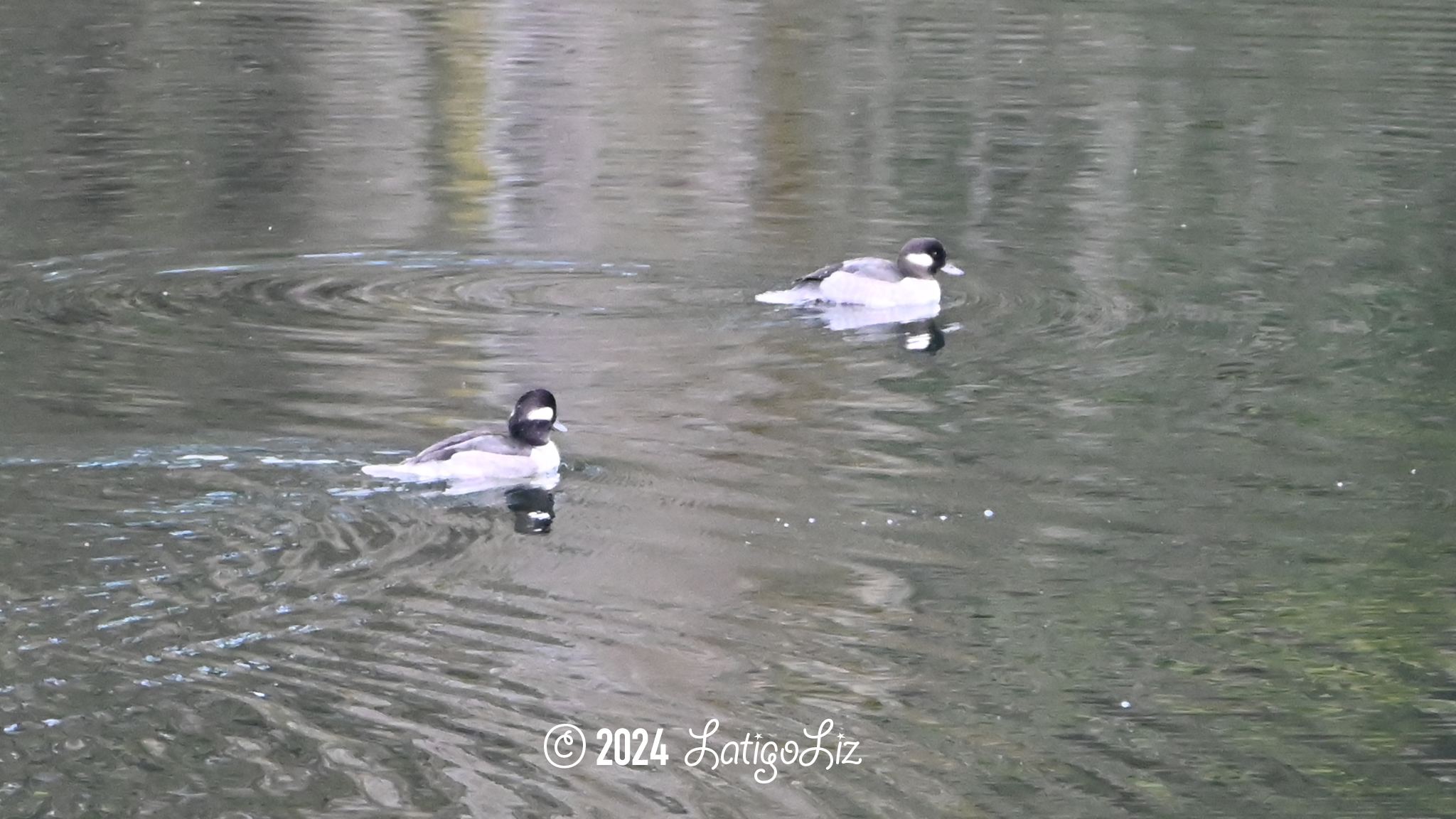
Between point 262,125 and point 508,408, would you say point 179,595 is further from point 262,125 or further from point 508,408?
point 262,125

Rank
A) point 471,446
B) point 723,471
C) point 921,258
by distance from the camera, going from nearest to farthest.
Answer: point 471,446
point 723,471
point 921,258

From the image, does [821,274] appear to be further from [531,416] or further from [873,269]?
[531,416]

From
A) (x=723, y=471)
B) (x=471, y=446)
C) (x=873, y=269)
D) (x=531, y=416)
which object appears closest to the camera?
(x=471, y=446)

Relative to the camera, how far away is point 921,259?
46.3ft

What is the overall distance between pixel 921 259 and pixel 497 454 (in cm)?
537

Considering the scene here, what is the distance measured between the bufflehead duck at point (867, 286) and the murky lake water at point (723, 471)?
221mm

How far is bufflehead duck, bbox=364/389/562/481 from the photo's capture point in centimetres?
931

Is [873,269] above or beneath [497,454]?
beneath

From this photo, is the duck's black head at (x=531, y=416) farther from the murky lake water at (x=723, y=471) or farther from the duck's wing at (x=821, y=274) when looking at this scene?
the duck's wing at (x=821, y=274)

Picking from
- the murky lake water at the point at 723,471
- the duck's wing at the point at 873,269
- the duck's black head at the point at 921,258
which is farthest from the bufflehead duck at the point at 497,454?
the duck's black head at the point at 921,258
